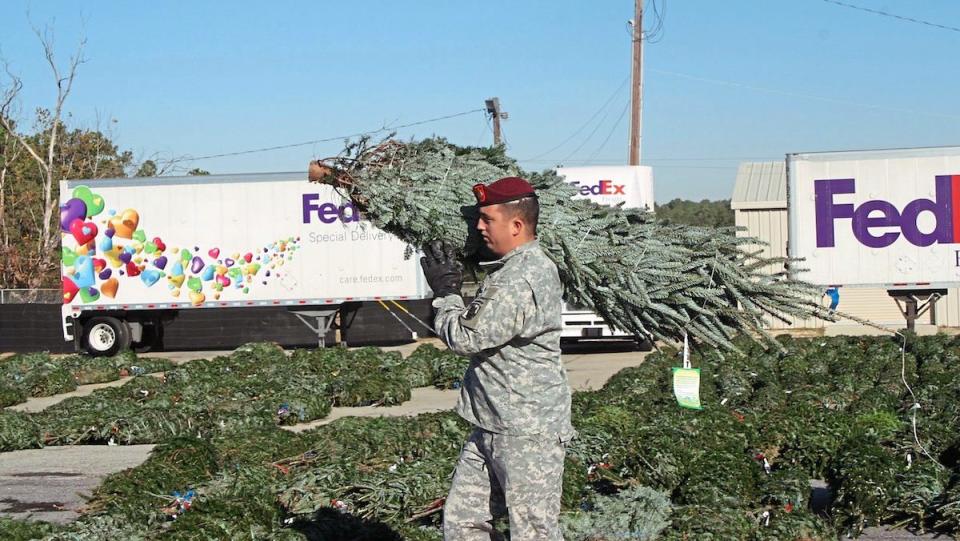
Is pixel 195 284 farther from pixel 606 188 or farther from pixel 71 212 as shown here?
pixel 606 188

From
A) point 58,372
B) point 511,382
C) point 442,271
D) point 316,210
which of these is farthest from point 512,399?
point 316,210

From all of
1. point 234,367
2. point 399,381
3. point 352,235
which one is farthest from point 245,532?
point 352,235

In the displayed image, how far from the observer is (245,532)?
6312mm

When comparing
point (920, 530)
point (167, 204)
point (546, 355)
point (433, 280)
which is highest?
point (167, 204)

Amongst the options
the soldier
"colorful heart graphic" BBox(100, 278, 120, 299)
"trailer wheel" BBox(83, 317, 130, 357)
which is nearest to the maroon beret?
the soldier

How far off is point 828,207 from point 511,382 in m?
17.0

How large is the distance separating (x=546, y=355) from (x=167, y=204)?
19467 mm

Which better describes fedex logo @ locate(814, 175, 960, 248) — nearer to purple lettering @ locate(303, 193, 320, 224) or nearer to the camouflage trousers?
purple lettering @ locate(303, 193, 320, 224)

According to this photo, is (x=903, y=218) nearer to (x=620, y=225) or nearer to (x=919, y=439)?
(x=919, y=439)

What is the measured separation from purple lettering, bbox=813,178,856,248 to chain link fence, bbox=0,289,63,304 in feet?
61.4

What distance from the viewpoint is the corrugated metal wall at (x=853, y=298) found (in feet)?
85.5

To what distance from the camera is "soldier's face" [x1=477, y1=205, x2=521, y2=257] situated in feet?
15.8

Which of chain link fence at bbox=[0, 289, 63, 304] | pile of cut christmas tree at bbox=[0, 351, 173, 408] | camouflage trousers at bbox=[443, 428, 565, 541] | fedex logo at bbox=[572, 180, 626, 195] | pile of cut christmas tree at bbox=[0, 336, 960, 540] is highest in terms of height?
fedex logo at bbox=[572, 180, 626, 195]

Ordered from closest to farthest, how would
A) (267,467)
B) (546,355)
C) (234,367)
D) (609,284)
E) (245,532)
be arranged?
1. (546,355)
2. (609,284)
3. (245,532)
4. (267,467)
5. (234,367)
